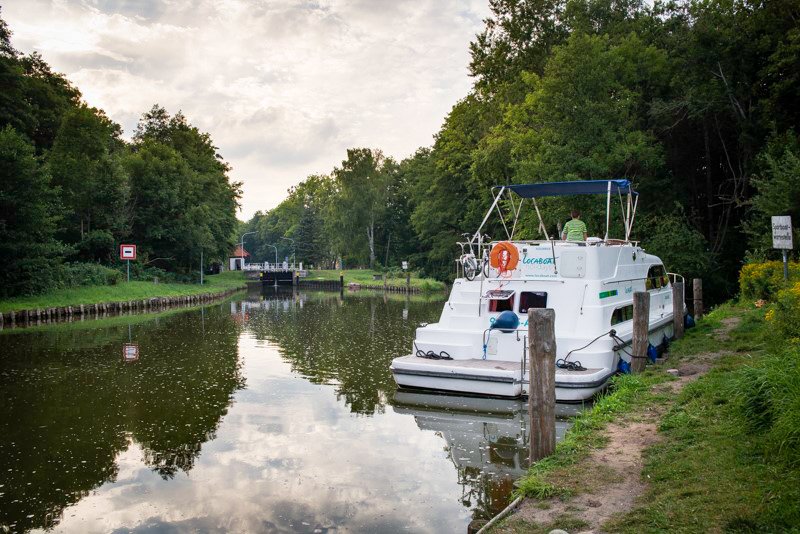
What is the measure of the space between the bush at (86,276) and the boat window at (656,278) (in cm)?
2633

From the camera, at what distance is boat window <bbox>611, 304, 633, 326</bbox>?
1324cm

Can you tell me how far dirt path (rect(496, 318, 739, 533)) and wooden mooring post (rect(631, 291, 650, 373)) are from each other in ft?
10.6

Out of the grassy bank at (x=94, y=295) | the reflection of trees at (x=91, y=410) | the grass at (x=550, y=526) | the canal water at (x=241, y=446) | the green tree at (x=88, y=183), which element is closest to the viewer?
the grass at (x=550, y=526)

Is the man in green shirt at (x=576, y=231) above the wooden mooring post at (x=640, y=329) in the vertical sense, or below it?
above

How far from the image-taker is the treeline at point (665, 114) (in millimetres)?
24922

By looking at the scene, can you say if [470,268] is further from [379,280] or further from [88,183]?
[379,280]

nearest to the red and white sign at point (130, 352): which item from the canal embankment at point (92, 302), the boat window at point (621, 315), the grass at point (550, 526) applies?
the canal embankment at point (92, 302)

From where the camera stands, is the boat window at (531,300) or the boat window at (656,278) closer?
the boat window at (531,300)

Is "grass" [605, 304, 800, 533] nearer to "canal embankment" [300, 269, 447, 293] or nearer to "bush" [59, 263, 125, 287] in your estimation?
"bush" [59, 263, 125, 287]

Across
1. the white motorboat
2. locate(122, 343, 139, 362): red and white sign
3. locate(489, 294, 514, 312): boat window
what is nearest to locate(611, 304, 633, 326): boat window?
the white motorboat

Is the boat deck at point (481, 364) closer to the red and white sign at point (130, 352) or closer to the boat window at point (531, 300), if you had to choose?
the boat window at point (531, 300)

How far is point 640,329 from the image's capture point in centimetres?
1136

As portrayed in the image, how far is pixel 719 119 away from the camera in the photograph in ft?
94.7

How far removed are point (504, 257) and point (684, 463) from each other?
24.8ft
